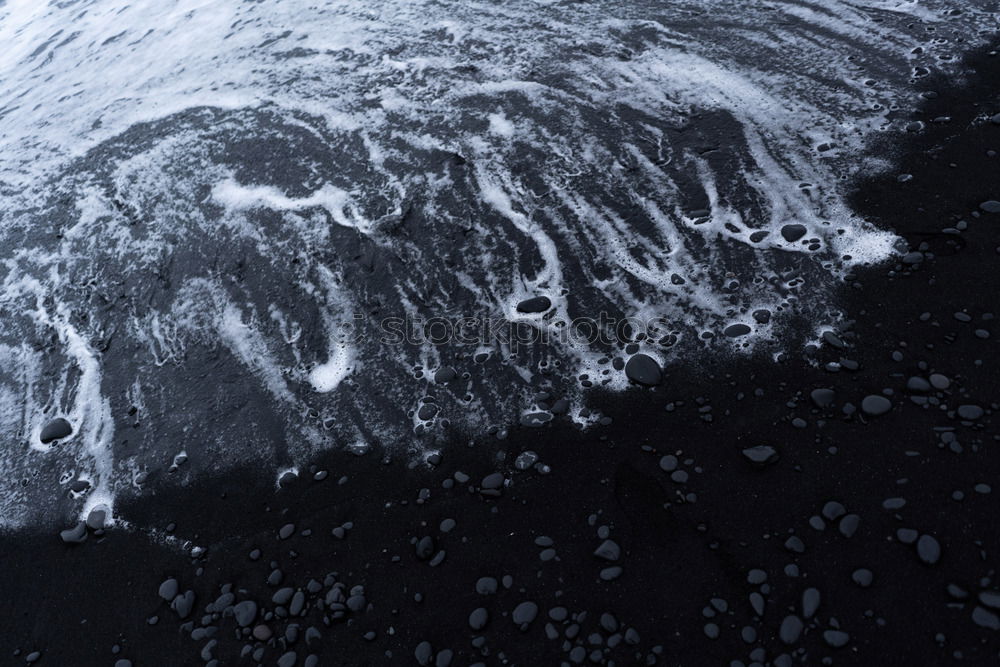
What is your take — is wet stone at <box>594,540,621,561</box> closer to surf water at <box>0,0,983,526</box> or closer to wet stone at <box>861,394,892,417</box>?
surf water at <box>0,0,983,526</box>

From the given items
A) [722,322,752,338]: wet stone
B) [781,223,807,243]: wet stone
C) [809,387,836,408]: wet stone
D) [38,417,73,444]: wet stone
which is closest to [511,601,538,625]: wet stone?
[809,387,836,408]: wet stone

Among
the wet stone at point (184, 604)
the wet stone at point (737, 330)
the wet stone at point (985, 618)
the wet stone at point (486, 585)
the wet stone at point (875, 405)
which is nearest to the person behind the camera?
the wet stone at point (985, 618)

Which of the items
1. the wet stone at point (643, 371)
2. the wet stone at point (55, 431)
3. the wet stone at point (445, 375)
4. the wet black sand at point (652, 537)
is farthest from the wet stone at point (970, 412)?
the wet stone at point (55, 431)

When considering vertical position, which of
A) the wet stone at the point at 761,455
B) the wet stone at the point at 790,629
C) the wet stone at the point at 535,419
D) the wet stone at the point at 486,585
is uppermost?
the wet stone at the point at 761,455

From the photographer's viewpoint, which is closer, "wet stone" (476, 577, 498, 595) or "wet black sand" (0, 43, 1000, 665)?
"wet black sand" (0, 43, 1000, 665)

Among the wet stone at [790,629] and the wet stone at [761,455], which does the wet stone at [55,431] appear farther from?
the wet stone at [790,629]

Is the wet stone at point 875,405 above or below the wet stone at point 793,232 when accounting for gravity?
below
